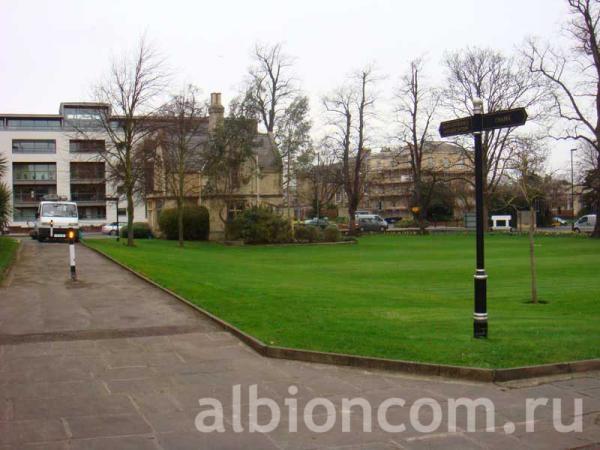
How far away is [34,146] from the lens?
8100 centimetres

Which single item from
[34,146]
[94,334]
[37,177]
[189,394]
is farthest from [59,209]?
[34,146]

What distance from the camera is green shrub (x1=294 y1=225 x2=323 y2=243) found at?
47.7 meters

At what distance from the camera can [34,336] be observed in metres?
10.1

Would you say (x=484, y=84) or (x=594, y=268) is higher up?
(x=484, y=84)

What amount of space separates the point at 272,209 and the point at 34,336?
3784 cm

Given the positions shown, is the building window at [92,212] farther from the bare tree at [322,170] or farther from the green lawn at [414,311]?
the green lawn at [414,311]

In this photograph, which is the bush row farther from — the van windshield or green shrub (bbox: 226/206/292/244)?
the van windshield

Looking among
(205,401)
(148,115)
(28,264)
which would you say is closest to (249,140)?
(148,115)

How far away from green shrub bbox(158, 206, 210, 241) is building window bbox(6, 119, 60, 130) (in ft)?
132

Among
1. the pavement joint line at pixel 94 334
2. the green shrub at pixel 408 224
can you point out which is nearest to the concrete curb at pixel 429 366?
the pavement joint line at pixel 94 334

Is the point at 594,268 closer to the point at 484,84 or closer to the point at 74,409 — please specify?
the point at 74,409

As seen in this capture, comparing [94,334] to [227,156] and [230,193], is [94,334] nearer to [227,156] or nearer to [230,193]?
[227,156]

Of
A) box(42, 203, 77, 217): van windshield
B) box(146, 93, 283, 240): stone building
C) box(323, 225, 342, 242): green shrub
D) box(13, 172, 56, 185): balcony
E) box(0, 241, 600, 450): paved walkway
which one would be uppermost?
box(13, 172, 56, 185): balcony

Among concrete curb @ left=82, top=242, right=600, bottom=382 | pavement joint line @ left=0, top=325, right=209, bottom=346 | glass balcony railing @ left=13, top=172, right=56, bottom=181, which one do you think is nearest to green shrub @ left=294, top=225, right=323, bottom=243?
pavement joint line @ left=0, top=325, right=209, bottom=346
